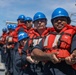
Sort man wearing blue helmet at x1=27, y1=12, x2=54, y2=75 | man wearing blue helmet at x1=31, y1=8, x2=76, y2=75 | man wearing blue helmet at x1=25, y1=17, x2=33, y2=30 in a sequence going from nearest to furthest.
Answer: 1. man wearing blue helmet at x1=31, y1=8, x2=76, y2=75
2. man wearing blue helmet at x1=27, y1=12, x2=54, y2=75
3. man wearing blue helmet at x1=25, y1=17, x2=33, y2=30

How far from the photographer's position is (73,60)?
12.8 ft

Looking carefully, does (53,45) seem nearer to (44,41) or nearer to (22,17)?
(44,41)

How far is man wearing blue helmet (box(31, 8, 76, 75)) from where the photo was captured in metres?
4.09

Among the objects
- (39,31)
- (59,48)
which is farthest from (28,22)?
(59,48)

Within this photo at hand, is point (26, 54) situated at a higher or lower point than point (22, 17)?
lower

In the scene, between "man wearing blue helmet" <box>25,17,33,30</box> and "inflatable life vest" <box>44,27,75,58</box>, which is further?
"man wearing blue helmet" <box>25,17,33,30</box>

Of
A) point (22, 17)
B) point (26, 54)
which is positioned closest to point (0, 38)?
point (22, 17)

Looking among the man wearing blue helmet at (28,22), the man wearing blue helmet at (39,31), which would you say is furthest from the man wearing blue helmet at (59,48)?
the man wearing blue helmet at (28,22)

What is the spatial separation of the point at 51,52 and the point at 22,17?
546cm

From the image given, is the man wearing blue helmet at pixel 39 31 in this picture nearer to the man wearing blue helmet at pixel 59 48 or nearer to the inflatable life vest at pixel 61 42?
the man wearing blue helmet at pixel 59 48

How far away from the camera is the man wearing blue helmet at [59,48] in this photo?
4.09 meters

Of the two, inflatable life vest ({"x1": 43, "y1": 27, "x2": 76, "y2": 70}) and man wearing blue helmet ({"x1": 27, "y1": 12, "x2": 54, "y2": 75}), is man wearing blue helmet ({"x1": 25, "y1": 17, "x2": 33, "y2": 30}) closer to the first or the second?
man wearing blue helmet ({"x1": 27, "y1": 12, "x2": 54, "y2": 75})

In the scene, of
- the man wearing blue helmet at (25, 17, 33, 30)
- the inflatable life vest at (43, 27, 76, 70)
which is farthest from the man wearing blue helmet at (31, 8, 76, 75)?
the man wearing blue helmet at (25, 17, 33, 30)

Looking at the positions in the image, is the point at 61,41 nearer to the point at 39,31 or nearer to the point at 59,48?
the point at 59,48
